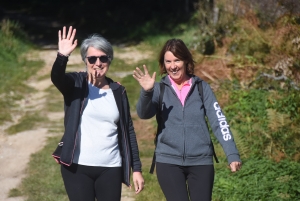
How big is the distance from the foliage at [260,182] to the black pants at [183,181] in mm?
1966

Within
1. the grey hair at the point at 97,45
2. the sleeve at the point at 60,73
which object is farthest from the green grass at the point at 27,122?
the sleeve at the point at 60,73

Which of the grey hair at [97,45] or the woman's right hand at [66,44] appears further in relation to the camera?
the grey hair at [97,45]

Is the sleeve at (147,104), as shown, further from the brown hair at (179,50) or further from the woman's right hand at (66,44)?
the woman's right hand at (66,44)

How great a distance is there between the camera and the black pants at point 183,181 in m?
4.46

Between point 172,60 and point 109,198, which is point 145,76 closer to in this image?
point 172,60

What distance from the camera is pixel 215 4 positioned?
581 inches

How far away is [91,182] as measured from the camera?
4227 mm

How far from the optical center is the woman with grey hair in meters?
4.18

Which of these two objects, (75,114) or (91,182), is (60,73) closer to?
(75,114)

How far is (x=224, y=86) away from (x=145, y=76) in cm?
612

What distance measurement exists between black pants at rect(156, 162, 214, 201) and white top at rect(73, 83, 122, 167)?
399mm

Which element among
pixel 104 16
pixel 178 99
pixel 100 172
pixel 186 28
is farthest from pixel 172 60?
pixel 104 16

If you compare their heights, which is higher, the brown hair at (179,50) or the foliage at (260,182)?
the brown hair at (179,50)

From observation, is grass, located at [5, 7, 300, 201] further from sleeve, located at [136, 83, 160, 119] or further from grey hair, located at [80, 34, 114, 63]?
grey hair, located at [80, 34, 114, 63]
